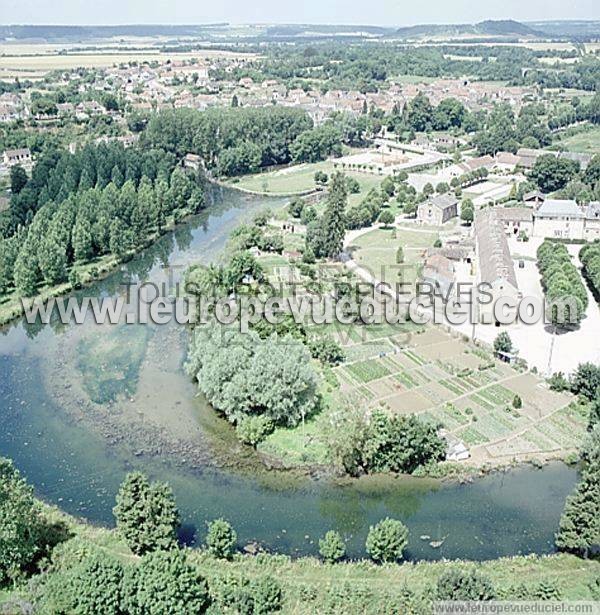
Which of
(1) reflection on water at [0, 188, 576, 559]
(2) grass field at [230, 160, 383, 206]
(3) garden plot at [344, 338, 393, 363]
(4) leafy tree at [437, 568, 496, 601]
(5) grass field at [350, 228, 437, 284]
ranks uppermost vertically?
(2) grass field at [230, 160, 383, 206]

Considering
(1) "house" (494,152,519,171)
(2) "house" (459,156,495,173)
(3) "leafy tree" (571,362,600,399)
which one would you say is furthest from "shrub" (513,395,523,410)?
(1) "house" (494,152,519,171)

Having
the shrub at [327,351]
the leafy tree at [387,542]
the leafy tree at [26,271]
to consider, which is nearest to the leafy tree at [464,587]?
the leafy tree at [387,542]

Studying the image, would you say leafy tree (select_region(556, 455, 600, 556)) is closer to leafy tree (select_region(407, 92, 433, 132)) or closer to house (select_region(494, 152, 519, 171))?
house (select_region(494, 152, 519, 171))

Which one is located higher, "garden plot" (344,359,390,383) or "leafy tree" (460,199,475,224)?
"leafy tree" (460,199,475,224)

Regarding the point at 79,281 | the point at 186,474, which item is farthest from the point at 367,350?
the point at 79,281

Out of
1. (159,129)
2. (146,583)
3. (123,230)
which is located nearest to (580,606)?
(146,583)

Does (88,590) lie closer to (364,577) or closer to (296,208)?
(364,577)
